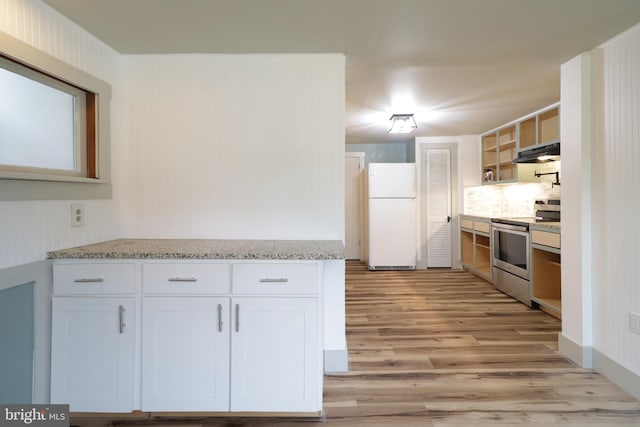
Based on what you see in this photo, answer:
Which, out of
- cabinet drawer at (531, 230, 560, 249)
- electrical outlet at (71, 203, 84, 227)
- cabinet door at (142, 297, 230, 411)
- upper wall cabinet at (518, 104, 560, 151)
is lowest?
Answer: cabinet door at (142, 297, 230, 411)

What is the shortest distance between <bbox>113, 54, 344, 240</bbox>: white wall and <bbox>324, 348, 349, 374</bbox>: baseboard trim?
2.54ft

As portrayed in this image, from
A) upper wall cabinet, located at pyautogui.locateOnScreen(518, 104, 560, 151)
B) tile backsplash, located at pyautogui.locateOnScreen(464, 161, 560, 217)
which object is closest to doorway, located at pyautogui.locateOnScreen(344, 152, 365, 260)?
tile backsplash, located at pyautogui.locateOnScreen(464, 161, 560, 217)

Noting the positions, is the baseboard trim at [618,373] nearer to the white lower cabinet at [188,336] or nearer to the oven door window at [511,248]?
the oven door window at [511,248]

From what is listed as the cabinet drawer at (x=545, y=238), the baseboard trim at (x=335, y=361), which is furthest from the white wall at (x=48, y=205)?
the cabinet drawer at (x=545, y=238)

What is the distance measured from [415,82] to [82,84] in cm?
237

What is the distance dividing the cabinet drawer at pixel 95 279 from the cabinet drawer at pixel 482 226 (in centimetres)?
415

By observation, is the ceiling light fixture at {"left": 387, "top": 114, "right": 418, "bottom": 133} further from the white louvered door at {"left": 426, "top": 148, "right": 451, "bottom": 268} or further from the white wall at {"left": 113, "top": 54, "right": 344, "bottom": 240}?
the white wall at {"left": 113, "top": 54, "right": 344, "bottom": 240}

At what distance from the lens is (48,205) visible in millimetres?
1736

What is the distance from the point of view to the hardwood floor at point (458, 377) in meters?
1.76

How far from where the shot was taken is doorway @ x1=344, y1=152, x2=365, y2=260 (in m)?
6.00

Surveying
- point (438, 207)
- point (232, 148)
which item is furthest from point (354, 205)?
point (232, 148)

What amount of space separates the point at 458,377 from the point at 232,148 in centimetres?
214

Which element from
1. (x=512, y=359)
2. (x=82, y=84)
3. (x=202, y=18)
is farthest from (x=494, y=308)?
(x=82, y=84)

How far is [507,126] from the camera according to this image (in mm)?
4359
